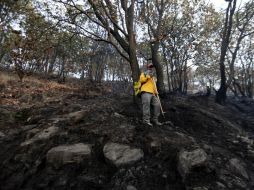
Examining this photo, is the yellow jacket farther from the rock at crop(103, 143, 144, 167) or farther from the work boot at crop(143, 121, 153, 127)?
the rock at crop(103, 143, 144, 167)

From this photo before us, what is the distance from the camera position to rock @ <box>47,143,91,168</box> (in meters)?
6.98

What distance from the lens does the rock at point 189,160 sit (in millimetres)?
6543

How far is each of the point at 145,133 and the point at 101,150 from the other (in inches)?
60.3

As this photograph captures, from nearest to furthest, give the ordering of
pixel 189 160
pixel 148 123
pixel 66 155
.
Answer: pixel 189 160 < pixel 66 155 < pixel 148 123

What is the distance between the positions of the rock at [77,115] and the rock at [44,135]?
0.86 m

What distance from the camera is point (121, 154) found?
721 centimetres

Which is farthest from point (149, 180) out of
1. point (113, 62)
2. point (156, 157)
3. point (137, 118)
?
point (113, 62)

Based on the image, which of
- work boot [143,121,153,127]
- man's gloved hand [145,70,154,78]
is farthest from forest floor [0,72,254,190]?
man's gloved hand [145,70,154,78]

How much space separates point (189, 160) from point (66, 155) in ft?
9.62

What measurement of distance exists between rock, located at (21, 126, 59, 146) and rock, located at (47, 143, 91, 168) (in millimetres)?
961

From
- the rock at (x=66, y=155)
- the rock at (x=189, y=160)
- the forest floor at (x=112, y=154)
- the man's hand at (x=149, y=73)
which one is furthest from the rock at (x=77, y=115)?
the rock at (x=189, y=160)

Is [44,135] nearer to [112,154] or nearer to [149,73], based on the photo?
[112,154]

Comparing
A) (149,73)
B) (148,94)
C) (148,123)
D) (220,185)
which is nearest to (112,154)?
(148,123)

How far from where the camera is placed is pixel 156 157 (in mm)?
7320
